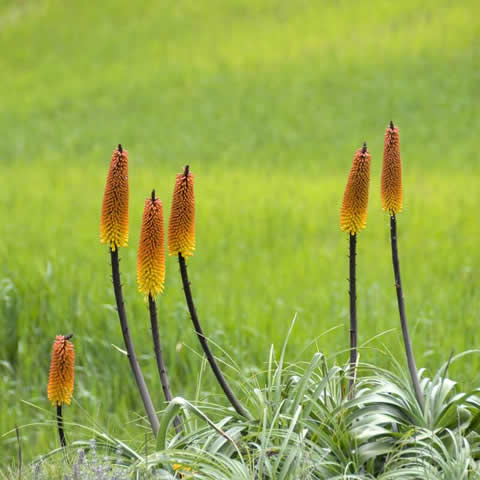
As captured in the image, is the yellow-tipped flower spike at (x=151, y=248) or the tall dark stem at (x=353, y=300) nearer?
the yellow-tipped flower spike at (x=151, y=248)

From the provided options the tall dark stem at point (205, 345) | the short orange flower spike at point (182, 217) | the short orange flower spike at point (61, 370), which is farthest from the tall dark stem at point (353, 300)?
the short orange flower spike at point (61, 370)

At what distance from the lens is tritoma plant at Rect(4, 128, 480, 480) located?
3012 mm

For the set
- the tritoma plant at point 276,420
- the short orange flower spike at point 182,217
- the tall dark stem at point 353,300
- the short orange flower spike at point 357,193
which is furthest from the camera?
the tall dark stem at point 353,300

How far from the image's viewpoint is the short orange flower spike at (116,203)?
10.2 ft

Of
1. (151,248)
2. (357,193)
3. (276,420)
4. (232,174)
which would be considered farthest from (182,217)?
(232,174)

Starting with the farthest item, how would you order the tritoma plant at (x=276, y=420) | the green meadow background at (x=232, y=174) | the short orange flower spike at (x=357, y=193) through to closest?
the green meadow background at (x=232, y=174) < the short orange flower spike at (x=357, y=193) < the tritoma plant at (x=276, y=420)

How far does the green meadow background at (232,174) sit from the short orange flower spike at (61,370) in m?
0.14

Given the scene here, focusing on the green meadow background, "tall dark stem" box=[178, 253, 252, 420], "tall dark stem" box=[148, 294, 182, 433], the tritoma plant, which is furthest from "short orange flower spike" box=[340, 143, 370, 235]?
"tall dark stem" box=[148, 294, 182, 433]

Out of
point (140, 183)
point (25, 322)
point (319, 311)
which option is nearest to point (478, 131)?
point (140, 183)

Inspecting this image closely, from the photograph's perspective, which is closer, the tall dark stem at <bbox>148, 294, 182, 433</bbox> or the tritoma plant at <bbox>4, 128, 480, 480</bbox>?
the tritoma plant at <bbox>4, 128, 480, 480</bbox>

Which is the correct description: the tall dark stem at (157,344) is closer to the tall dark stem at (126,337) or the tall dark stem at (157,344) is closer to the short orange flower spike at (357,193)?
the tall dark stem at (126,337)

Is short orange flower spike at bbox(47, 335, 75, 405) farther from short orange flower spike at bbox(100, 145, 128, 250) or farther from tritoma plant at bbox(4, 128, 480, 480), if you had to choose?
short orange flower spike at bbox(100, 145, 128, 250)

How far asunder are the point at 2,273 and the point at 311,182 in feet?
20.8

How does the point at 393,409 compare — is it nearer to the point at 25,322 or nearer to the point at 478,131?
the point at 25,322
